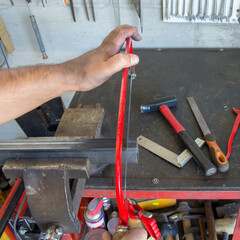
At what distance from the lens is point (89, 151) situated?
550 mm

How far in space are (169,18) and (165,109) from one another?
1.89ft

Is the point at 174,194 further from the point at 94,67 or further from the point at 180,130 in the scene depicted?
the point at 94,67

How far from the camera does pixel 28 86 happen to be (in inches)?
24.9

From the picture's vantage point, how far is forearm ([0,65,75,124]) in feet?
2.02

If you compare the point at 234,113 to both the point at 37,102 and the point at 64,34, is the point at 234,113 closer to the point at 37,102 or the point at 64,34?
the point at 37,102

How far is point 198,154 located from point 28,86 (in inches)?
20.3

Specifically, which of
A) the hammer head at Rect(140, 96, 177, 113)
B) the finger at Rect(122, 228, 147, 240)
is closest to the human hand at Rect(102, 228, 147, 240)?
the finger at Rect(122, 228, 147, 240)

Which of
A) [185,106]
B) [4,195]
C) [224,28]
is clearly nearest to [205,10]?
[224,28]

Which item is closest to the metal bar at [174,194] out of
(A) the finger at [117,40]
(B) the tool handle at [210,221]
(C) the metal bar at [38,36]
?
(A) the finger at [117,40]

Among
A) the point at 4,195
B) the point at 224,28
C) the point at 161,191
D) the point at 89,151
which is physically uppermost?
the point at 89,151

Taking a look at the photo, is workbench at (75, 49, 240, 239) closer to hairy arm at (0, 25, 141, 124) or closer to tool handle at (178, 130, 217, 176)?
tool handle at (178, 130, 217, 176)

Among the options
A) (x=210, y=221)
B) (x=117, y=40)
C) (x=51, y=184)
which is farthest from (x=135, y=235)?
(x=210, y=221)

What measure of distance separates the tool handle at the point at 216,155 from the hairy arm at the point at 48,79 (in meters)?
0.34

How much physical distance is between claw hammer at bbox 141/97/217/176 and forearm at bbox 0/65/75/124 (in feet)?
1.17
